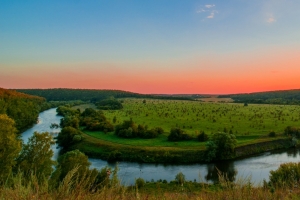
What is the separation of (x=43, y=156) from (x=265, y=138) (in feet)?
156

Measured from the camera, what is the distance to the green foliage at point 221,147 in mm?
44156

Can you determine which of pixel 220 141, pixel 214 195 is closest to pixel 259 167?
pixel 220 141

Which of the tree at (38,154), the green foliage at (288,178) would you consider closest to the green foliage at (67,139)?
the tree at (38,154)

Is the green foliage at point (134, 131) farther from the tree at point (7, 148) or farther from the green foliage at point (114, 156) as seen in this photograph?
the tree at point (7, 148)

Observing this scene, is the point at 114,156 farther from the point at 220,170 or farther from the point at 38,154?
the point at 38,154

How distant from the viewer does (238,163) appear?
42344 millimetres

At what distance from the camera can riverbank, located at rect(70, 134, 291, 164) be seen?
146 ft

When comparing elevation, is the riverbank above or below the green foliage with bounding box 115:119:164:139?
below

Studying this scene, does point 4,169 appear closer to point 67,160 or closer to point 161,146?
point 67,160

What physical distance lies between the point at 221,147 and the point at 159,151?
11622 millimetres

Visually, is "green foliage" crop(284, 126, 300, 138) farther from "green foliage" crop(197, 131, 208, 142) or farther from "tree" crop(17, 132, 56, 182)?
"tree" crop(17, 132, 56, 182)

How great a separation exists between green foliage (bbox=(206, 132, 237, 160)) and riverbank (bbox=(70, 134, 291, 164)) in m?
1.51

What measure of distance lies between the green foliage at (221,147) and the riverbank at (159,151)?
151 centimetres

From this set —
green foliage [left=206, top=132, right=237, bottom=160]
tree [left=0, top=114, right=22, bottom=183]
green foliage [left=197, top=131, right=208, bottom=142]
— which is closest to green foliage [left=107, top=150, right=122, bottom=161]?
green foliage [left=206, top=132, right=237, bottom=160]
